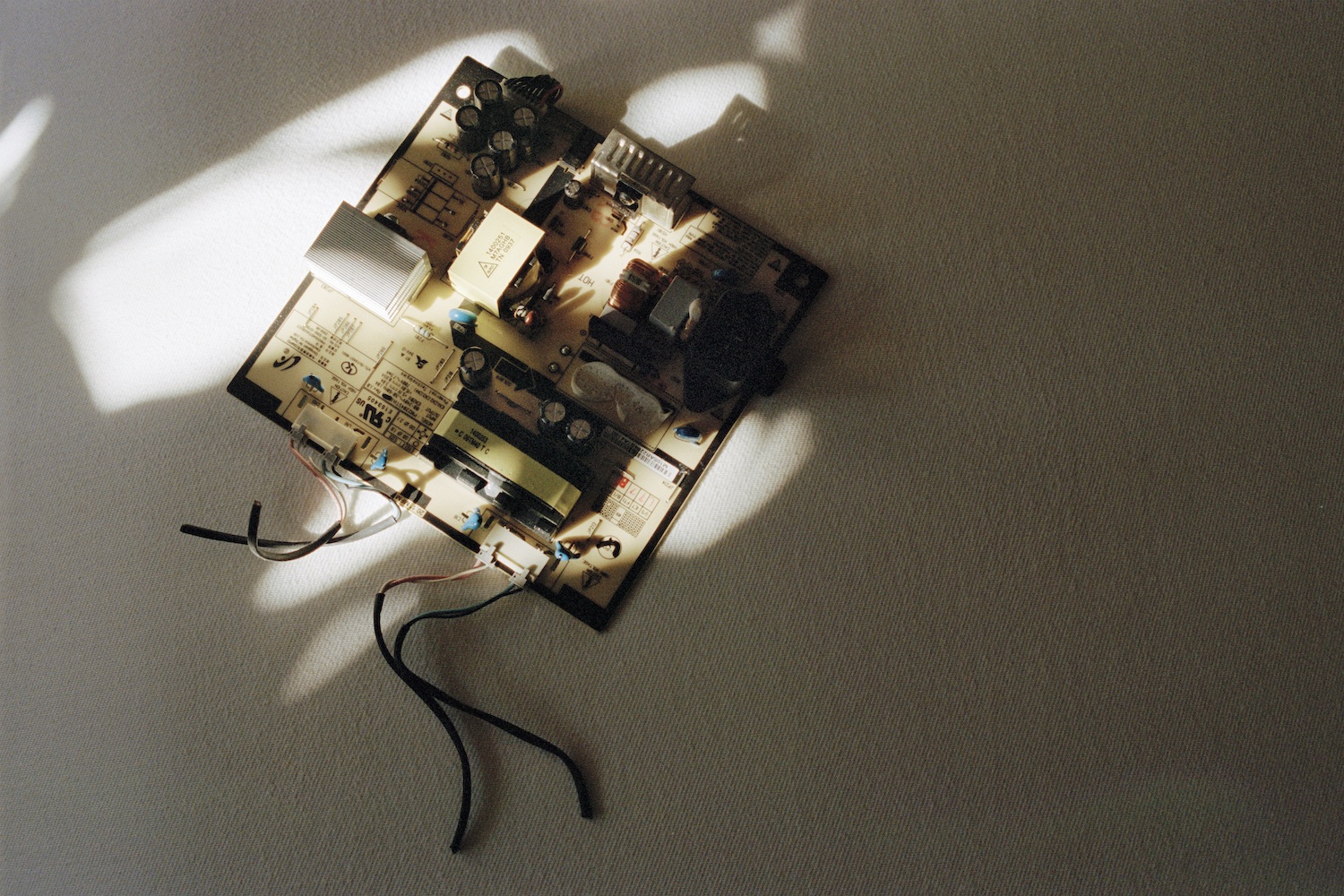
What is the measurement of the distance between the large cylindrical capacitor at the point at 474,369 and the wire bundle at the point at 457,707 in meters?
0.42

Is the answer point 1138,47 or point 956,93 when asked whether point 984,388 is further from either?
point 1138,47

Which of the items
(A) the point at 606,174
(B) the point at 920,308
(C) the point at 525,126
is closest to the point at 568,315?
(A) the point at 606,174

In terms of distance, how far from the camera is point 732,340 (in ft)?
5.10

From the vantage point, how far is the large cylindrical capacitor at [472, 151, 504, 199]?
1684 mm

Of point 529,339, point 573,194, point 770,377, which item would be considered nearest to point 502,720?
point 529,339

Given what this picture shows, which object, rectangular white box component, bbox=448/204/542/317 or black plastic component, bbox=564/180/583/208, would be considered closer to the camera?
rectangular white box component, bbox=448/204/542/317

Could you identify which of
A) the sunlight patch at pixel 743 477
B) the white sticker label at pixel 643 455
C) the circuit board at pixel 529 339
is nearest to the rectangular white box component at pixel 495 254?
the circuit board at pixel 529 339

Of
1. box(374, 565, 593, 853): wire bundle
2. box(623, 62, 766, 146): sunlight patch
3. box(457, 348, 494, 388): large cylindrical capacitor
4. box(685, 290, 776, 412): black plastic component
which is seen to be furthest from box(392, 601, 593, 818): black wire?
box(623, 62, 766, 146): sunlight patch

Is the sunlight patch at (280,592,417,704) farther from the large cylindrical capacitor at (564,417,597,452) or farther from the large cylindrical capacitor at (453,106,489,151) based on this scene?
the large cylindrical capacitor at (453,106,489,151)

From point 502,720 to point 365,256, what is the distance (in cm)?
105

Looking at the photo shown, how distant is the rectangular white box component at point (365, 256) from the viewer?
64.1 inches

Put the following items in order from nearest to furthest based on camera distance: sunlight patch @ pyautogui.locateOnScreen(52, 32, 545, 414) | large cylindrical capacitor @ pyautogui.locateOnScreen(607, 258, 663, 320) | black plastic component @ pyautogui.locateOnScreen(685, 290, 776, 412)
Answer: black plastic component @ pyautogui.locateOnScreen(685, 290, 776, 412) → large cylindrical capacitor @ pyautogui.locateOnScreen(607, 258, 663, 320) → sunlight patch @ pyautogui.locateOnScreen(52, 32, 545, 414)

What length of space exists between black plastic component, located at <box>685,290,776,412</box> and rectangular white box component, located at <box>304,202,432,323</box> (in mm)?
646

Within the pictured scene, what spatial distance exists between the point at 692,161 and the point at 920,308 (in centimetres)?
66
